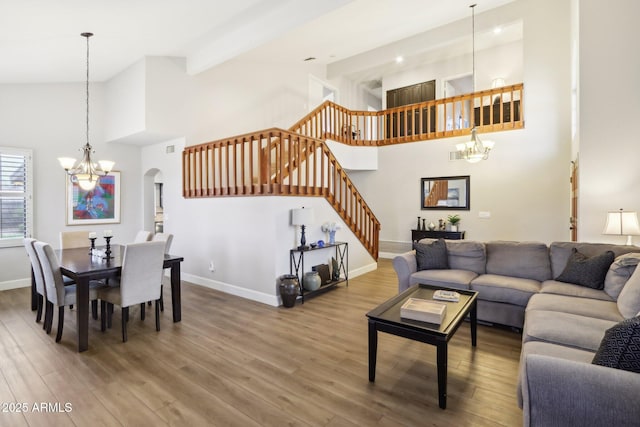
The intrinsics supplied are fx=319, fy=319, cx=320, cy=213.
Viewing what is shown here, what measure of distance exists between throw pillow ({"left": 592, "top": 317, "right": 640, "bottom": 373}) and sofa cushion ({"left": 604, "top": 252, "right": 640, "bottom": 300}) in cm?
200

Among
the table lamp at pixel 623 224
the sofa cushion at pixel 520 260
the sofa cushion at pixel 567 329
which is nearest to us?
the sofa cushion at pixel 567 329

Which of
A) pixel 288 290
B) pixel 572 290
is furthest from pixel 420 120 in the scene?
pixel 288 290

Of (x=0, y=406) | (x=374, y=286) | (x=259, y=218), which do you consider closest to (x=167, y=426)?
(x=0, y=406)

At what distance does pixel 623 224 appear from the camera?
3.72 meters

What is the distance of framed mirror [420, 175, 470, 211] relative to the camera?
7387 millimetres

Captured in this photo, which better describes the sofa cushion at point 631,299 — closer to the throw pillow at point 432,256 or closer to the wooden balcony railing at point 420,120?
the throw pillow at point 432,256

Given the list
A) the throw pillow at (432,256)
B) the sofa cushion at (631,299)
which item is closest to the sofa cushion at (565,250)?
the sofa cushion at (631,299)

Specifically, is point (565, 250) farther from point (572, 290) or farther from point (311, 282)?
point (311, 282)

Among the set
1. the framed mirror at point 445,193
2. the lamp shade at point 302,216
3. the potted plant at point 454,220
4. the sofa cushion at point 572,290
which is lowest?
the sofa cushion at point 572,290

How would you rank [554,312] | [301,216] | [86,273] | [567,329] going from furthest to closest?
[301,216]
[86,273]
[554,312]
[567,329]

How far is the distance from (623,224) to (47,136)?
8.63 meters

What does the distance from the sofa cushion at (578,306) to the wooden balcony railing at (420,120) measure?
15.8ft

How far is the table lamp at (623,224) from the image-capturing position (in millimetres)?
3676

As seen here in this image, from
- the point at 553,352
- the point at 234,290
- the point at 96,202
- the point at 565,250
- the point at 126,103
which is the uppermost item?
the point at 126,103
